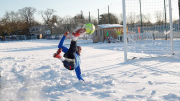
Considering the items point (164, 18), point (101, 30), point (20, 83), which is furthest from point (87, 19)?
point (20, 83)

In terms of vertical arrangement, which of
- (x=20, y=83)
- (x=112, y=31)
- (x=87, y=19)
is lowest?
(x=20, y=83)

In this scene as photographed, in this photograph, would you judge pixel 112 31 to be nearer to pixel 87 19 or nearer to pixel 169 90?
pixel 87 19

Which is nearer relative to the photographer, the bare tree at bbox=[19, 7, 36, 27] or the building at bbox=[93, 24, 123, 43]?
the building at bbox=[93, 24, 123, 43]

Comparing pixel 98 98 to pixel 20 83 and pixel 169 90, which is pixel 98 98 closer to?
pixel 169 90

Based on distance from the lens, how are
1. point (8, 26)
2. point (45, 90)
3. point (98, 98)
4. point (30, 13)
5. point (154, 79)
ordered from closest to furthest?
point (98, 98) < point (45, 90) < point (154, 79) < point (8, 26) < point (30, 13)

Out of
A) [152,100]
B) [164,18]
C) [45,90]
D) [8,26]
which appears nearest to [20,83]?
[45,90]

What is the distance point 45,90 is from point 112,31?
2441 centimetres

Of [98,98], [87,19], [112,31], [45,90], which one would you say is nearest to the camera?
[98,98]

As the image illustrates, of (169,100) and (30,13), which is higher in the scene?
(30,13)

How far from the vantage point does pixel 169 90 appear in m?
4.15

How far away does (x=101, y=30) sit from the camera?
94.4 ft

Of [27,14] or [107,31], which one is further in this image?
[27,14]

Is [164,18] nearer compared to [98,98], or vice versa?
[98,98]

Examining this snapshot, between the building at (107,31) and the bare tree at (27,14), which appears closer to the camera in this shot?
the building at (107,31)
